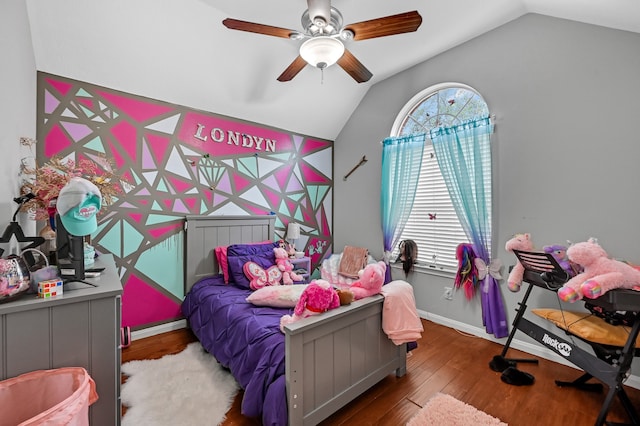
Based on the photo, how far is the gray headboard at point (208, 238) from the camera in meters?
3.07

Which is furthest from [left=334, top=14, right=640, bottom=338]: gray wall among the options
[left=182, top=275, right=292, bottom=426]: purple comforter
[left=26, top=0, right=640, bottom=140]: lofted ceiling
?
[left=182, top=275, right=292, bottom=426]: purple comforter

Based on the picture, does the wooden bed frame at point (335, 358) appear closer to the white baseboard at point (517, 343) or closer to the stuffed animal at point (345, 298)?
the stuffed animal at point (345, 298)

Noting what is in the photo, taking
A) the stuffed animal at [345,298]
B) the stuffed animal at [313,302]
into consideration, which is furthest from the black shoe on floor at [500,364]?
the stuffed animal at [313,302]

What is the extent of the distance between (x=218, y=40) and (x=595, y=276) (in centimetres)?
360

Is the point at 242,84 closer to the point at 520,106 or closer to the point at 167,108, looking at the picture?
the point at 167,108

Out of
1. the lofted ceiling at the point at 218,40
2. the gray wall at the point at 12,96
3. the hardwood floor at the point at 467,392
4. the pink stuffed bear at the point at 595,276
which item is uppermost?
the lofted ceiling at the point at 218,40

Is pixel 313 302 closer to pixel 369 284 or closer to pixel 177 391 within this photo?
pixel 369 284

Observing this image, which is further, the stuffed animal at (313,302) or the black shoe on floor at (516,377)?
the black shoe on floor at (516,377)

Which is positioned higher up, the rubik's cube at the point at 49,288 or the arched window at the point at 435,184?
the arched window at the point at 435,184

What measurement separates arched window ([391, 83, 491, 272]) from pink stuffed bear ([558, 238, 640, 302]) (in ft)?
4.26

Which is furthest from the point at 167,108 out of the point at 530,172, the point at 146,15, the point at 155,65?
the point at 530,172

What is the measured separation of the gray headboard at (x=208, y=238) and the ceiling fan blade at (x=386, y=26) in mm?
2443

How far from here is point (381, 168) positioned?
3.83 metres

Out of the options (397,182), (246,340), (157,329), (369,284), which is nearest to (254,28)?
(369,284)
